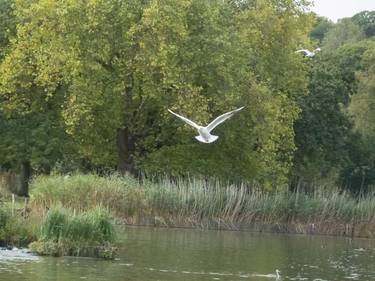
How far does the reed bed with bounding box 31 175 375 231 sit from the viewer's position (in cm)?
3709

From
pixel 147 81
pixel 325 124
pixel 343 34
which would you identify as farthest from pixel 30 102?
pixel 343 34

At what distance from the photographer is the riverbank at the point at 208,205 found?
1465 inches

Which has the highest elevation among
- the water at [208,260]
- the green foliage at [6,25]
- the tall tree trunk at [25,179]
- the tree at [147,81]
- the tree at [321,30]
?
the tree at [321,30]

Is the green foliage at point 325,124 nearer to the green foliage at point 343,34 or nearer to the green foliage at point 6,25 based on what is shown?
the green foliage at point 6,25

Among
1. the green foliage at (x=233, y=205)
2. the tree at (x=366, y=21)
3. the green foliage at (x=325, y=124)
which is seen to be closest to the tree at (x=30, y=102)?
the green foliage at (x=233, y=205)

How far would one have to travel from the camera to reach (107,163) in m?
47.4

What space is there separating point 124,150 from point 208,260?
814 inches

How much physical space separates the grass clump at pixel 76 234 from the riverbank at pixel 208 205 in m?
9.97

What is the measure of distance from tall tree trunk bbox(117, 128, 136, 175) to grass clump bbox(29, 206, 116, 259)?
2158 cm

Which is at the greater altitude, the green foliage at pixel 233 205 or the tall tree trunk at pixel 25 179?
the tall tree trunk at pixel 25 179

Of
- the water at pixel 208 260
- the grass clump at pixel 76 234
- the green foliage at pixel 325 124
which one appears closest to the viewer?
the water at pixel 208 260

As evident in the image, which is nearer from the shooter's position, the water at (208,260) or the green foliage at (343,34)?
the water at (208,260)

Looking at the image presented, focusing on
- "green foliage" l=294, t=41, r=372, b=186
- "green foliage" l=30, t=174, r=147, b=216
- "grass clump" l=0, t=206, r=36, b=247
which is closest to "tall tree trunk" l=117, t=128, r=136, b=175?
"green foliage" l=30, t=174, r=147, b=216

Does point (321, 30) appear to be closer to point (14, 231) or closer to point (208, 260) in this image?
point (208, 260)
